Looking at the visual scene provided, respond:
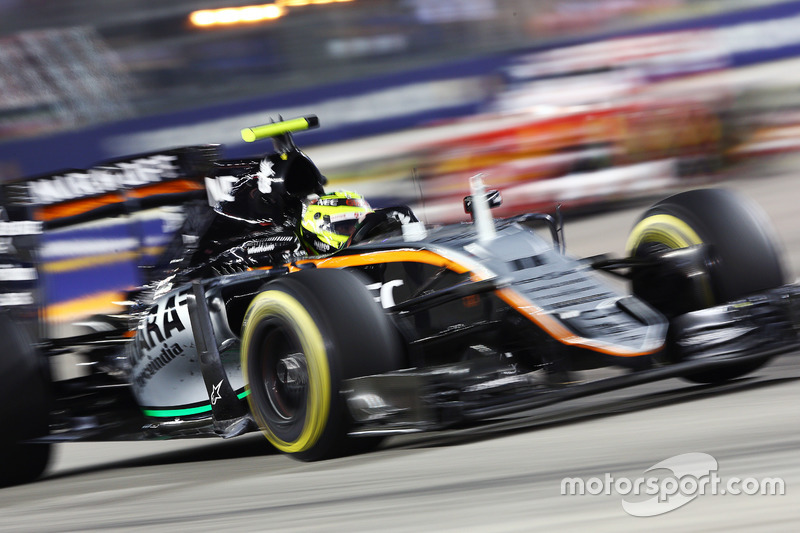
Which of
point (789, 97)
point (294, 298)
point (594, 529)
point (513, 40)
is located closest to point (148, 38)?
point (513, 40)

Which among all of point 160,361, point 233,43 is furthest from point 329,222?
point 233,43

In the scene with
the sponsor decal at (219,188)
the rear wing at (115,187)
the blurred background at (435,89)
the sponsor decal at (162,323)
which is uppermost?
the blurred background at (435,89)

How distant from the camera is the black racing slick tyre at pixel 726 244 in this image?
547cm

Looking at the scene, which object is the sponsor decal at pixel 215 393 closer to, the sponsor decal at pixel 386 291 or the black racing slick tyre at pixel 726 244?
the sponsor decal at pixel 386 291

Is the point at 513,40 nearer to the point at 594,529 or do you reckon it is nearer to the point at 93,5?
the point at 93,5

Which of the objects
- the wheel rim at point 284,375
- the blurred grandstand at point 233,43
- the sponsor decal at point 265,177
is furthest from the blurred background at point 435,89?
the wheel rim at point 284,375

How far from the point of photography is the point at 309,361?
482 cm

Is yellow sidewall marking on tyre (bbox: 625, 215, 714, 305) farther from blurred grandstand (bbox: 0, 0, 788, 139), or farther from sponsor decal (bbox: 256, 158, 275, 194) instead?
blurred grandstand (bbox: 0, 0, 788, 139)

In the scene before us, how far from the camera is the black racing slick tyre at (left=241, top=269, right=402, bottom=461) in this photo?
15.5 feet

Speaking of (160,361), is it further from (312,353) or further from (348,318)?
(348,318)

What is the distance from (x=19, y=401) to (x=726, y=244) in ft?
11.9

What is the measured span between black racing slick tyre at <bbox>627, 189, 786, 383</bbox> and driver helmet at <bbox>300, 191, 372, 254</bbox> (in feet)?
5.23

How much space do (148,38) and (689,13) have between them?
616 centimetres

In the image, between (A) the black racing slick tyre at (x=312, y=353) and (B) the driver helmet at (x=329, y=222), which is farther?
(B) the driver helmet at (x=329, y=222)
